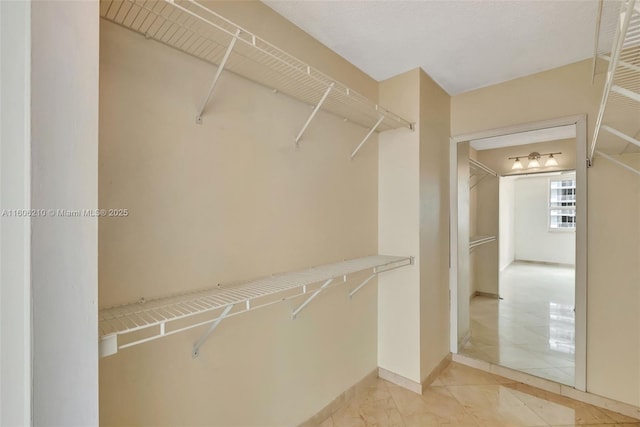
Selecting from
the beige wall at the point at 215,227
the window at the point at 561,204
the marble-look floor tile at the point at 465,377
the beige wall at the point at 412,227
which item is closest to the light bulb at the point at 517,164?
the window at the point at 561,204

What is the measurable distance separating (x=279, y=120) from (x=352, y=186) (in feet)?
2.43

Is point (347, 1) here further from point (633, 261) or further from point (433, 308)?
point (633, 261)

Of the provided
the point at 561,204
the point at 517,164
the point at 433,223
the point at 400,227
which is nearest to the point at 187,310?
the point at 400,227

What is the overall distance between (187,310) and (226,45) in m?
1.00

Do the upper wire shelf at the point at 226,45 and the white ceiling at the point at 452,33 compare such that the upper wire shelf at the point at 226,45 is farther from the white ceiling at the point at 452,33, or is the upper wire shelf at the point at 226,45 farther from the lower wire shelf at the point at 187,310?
the lower wire shelf at the point at 187,310

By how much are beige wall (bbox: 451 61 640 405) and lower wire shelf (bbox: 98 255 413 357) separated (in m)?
1.79

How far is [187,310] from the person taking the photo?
0.93 metres

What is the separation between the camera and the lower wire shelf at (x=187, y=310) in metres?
0.77

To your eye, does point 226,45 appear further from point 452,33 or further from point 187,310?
point 452,33

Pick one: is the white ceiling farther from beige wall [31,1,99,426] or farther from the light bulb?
the light bulb

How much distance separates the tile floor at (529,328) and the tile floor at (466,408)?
0.85 feet

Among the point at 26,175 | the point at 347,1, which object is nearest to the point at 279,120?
the point at 347,1

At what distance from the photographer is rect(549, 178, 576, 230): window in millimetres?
4820

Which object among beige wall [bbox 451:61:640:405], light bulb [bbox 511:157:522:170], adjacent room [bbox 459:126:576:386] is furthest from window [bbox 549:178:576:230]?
beige wall [bbox 451:61:640:405]
